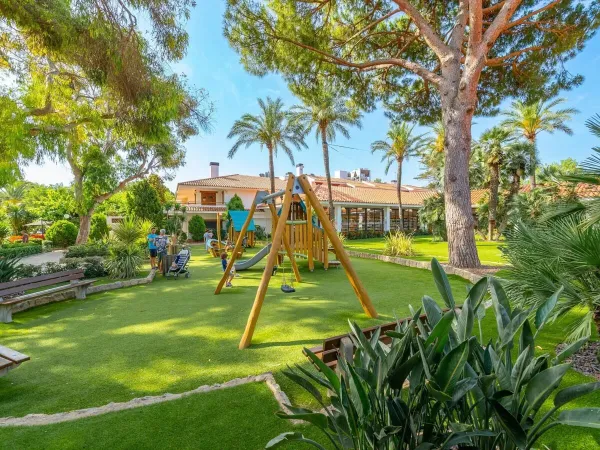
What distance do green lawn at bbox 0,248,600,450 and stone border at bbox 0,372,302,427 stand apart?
85 mm

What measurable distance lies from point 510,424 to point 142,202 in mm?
22787

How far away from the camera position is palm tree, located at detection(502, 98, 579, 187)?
2422 centimetres

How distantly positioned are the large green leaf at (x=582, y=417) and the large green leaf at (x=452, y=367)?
294 mm

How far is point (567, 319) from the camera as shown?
214 inches

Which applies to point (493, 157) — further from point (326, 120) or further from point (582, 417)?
point (582, 417)

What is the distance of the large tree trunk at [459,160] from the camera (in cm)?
959

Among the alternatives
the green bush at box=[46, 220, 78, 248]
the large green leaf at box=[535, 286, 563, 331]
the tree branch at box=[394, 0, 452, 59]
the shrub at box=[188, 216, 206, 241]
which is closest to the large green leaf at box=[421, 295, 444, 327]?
the large green leaf at box=[535, 286, 563, 331]

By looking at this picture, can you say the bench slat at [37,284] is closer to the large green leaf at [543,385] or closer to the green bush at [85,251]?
the green bush at [85,251]

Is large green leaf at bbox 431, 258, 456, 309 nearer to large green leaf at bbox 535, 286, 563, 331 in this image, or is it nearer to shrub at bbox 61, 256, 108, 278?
large green leaf at bbox 535, 286, 563, 331

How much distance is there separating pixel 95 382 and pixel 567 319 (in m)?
7.16

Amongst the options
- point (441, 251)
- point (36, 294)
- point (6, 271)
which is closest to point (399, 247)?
point (441, 251)

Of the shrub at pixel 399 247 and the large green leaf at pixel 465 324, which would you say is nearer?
the large green leaf at pixel 465 324

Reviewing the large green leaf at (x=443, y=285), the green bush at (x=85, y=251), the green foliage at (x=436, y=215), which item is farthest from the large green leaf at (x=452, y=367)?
the green foliage at (x=436, y=215)

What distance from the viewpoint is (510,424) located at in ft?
3.37
